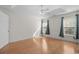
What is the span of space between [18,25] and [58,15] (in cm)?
131

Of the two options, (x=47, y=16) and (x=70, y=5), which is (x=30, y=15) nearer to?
(x=47, y=16)

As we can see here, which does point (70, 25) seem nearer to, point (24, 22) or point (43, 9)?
point (43, 9)

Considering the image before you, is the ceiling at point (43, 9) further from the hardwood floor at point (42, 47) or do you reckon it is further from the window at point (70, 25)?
the hardwood floor at point (42, 47)

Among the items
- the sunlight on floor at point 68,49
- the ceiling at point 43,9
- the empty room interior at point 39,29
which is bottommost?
the sunlight on floor at point 68,49

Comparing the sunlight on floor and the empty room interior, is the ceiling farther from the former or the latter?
the sunlight on floor

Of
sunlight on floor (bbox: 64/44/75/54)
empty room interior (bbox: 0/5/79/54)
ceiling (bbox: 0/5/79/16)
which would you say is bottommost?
sunlight on floor (bbox: 64/44/75/54)

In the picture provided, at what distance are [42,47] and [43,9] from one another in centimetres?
120

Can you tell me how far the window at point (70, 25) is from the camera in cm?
353

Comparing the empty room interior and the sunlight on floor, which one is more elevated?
the empty room interior

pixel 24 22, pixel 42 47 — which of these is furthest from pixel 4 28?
pixel 42 47

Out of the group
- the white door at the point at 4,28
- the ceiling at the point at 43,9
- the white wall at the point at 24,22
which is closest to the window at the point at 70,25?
the ceiling at the point at 43,9

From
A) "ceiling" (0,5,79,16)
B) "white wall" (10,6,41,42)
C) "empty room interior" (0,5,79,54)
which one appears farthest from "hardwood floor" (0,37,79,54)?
"ceiling" (0,5,79,16)

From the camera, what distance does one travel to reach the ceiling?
3447 mm
